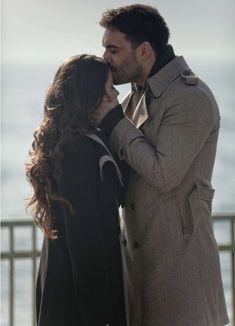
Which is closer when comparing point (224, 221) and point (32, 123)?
point (224, 221)

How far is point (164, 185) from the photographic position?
194cm

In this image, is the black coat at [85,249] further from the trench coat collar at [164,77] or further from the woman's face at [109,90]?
the trench coat collar at [164,77]

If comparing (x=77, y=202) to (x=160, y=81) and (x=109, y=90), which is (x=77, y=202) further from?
(x=160, y=81)

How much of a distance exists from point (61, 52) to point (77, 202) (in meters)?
6.01

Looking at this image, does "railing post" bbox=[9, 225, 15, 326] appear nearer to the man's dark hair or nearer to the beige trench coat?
the beige trench coat

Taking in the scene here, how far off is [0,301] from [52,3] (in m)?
3.62

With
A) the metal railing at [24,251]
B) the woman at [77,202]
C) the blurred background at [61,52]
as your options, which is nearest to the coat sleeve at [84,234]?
the woman at [77,202]

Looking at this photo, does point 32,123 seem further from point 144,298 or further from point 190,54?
point 144,298

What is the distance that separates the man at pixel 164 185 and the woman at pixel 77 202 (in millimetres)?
97

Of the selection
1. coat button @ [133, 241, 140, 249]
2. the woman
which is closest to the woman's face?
the woman

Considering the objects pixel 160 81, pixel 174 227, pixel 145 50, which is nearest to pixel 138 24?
pixel 145 50

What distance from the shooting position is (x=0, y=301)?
3812mm

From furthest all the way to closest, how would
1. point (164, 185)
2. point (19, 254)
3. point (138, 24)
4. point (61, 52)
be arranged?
point (61, 52) → point (19, 254) → point (138, 24) → point (164, 185)

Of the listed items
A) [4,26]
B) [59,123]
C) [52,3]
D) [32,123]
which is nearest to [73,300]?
[59,123]
